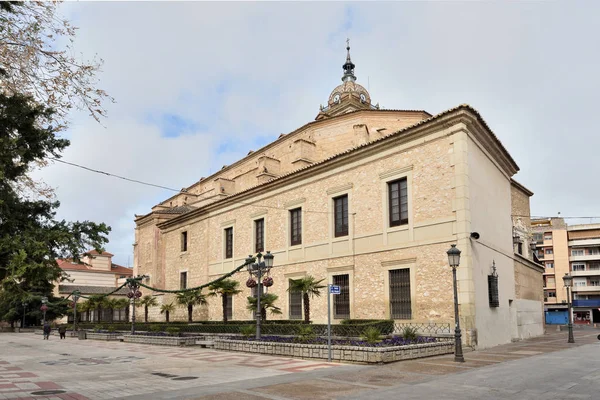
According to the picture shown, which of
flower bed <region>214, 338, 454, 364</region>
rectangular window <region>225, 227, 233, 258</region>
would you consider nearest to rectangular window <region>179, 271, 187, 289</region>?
rectangular window <region>225, 227, 233, 258</region>

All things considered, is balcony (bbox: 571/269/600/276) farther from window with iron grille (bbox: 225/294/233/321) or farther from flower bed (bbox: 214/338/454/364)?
flower bed (bbox: 214/338/454/364)

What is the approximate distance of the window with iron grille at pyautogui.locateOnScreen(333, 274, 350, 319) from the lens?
21297 mm

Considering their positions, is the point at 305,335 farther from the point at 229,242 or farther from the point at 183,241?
the point at 183,241

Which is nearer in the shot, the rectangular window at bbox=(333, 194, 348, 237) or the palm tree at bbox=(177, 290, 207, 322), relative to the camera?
the rectangular window at bbox=(333, 194, 348, 237)

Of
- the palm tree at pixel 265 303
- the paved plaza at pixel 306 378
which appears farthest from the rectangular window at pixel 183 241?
the paved plaza at pixel 306 378

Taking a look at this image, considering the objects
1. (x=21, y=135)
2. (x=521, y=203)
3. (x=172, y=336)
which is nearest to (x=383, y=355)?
(x=21, y=135)

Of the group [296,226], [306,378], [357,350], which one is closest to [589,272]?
[296,226]

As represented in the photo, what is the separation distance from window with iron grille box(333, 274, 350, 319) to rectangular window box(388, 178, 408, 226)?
11.8ft

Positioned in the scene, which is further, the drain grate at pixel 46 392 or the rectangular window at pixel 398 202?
the rectangular window at pixel 398 202

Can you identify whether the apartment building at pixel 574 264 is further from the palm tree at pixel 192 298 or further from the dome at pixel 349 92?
the palm tree at pixel 192 298

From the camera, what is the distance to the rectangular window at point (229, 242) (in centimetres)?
3095

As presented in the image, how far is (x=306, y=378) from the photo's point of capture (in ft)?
35.4

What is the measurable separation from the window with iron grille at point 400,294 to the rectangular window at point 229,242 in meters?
14.1

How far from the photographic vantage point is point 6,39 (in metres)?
7.89
